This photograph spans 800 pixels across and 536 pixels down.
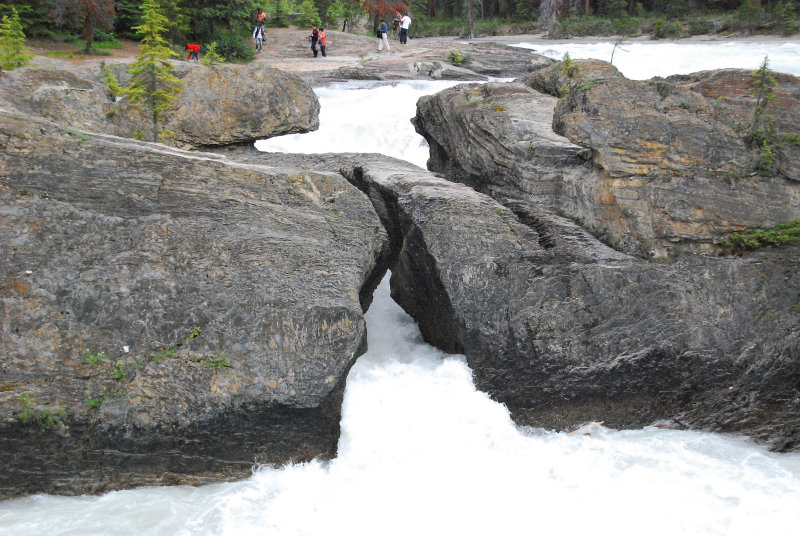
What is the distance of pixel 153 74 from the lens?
36.9 ft

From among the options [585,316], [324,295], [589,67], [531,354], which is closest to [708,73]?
[589,67]

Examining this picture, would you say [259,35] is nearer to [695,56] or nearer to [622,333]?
[695,56]

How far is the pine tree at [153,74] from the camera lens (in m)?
10.8

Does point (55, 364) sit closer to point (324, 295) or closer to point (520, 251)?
point (324, 295)

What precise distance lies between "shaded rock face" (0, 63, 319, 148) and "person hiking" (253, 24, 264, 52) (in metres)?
15.7

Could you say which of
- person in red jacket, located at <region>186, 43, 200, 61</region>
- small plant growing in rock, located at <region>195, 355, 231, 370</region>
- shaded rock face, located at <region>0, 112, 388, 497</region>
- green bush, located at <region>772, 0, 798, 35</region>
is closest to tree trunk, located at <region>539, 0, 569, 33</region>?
green bush, located at <region>772, 0, 798, 35</region>

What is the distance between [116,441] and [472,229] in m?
4.83

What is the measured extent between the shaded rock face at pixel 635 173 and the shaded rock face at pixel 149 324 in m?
3.40

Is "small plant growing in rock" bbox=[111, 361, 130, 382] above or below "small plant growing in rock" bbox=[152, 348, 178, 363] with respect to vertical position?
below

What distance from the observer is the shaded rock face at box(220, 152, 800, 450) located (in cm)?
813

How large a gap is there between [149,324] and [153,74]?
19.2ft

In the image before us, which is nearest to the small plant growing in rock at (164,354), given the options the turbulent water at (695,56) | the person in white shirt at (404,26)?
the turbulent water at (695,56)

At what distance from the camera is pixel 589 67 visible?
35.4 ft

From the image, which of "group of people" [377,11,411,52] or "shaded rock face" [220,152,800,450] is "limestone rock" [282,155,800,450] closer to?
"shaded rock face" [220,152,800,450]
